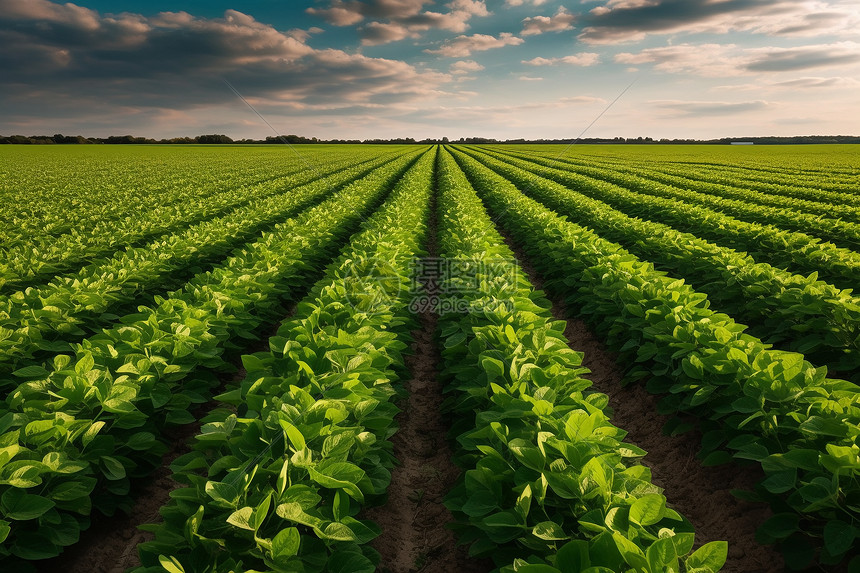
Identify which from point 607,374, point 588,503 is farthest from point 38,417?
point 607,374

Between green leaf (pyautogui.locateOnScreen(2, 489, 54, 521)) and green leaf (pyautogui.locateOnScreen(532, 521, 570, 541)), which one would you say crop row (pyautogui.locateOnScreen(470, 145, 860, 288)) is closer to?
green leaf (pyautogui.locateOnScreen(532, 521, 570, 541))

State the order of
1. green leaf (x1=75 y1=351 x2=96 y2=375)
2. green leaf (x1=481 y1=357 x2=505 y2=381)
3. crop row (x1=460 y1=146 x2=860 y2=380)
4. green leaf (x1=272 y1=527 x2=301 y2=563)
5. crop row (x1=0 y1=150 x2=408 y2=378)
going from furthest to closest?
crop row (x1=460 y1=146 x2=860 y2=380), crop row (x1=0 y1=150 x2=408 y2=378), green leaf (x1=481 y1=357 x2=505 y2=381), green leaf (x1=75 y1=351 x2=96 y2=375), green leaf (x1=272 y1=527 x2=301 y2=563)

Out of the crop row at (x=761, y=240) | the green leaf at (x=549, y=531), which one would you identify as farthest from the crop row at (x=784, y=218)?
the green leaf at (x=549, y=531)

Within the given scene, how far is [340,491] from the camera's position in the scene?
2.33m

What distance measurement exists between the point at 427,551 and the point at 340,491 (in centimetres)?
129

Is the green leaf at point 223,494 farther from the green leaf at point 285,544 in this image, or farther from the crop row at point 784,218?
the crop row at point 784,218

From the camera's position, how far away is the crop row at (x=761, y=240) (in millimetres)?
7303

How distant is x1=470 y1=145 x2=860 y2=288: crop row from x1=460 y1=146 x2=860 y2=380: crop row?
985 mm

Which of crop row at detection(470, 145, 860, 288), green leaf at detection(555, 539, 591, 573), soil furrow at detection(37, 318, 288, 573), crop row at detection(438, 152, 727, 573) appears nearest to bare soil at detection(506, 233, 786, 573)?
crop row at detection(438, 152, 727, 573)

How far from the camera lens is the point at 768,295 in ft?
19.3

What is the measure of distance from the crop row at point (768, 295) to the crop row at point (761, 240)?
3.23 feet

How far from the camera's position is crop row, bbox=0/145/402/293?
25.4 feet

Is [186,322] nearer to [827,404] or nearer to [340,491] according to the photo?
[340,491]

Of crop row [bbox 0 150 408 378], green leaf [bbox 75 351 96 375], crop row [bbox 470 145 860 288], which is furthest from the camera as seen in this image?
crop row [bbox 470 145 860 288]
